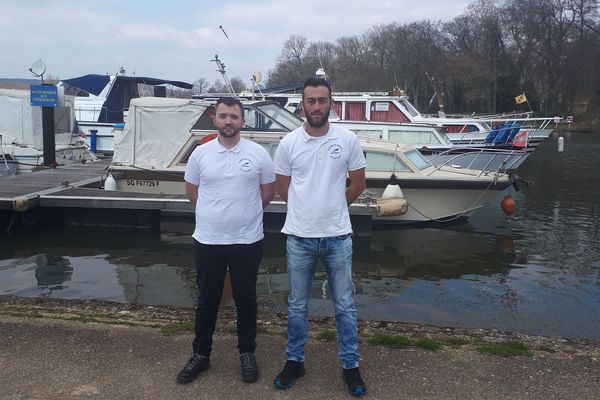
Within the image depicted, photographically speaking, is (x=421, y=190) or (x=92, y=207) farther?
(x=421, y=190)

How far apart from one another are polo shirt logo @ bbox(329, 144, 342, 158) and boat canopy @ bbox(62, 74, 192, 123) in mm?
22639

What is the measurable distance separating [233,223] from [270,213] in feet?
22.9

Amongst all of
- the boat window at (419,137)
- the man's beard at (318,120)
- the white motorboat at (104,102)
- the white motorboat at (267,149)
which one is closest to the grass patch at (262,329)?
the man's beard at (318,120)

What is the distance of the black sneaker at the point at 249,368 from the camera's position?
12.3ft

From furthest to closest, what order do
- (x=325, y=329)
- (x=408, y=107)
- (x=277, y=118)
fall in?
(x=408, y=107) < (x=277, y=118) < (x=325, y=329)

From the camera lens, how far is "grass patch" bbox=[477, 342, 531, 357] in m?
4.25

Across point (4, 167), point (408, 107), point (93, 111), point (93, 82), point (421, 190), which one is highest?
point (93, 82)

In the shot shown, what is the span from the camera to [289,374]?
3.71m

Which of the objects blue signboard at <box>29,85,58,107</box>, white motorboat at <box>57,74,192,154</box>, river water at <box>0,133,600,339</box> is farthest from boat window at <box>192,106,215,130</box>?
white motorboat at <box>57,74,192,154</box>

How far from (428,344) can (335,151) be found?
1755 millimetres

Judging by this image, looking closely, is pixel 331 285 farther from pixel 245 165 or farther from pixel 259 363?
pixel 245 165

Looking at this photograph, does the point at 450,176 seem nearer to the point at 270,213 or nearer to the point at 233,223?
the point at 270,213

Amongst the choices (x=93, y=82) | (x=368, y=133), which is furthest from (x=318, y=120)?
(x=93, y=82)

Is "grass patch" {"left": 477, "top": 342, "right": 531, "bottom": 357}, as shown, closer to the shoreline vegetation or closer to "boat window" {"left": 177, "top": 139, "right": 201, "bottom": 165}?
the shoreline vegetation
